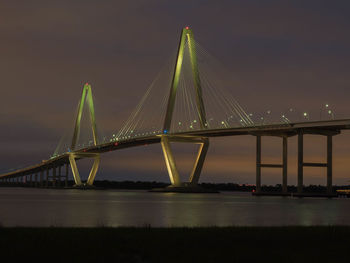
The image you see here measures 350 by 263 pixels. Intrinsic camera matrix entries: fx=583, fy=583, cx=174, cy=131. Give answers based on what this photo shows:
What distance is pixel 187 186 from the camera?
7769 centimetres

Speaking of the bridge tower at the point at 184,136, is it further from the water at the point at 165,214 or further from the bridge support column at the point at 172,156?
the water at the point at 165,214
